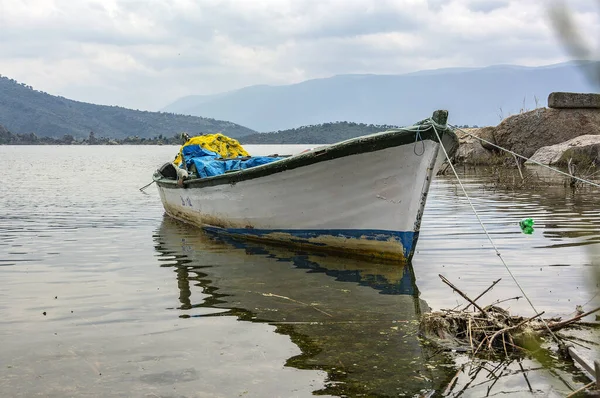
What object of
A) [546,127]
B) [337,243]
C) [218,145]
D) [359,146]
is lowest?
[337,243]

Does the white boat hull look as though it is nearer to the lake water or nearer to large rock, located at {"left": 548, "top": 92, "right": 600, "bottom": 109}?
the lake water

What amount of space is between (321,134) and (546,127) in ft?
312

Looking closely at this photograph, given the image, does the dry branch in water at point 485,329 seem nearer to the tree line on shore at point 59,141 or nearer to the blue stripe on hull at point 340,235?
the blue stripe on hull at point 340,235

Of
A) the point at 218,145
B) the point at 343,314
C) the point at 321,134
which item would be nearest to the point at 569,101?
the point at 218,145

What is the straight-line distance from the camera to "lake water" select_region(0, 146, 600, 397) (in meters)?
4.51

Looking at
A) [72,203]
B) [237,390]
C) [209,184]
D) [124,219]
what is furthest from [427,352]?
[72,203]

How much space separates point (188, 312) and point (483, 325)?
287cm

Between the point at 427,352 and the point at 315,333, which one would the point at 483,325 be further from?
the point at 315,333

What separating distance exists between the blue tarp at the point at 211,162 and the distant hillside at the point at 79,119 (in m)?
143

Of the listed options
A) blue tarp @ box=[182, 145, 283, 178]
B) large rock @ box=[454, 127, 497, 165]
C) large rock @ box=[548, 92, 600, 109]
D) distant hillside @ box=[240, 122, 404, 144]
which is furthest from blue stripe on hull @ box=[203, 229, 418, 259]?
distant hillside @ box=[240, 122, 404, 144]

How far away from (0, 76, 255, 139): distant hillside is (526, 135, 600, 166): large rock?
447ft

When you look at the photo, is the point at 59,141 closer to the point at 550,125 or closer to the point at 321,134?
the point at 321,134

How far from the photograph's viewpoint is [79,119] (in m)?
172

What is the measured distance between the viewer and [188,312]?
6410 millimetres
